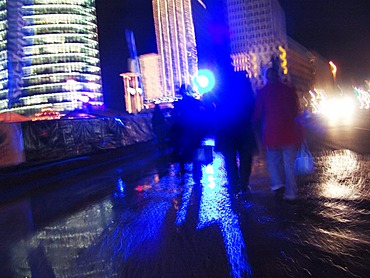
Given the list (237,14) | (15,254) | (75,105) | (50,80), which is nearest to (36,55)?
(50,80)

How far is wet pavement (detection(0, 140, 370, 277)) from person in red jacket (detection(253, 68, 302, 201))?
45 centimetres

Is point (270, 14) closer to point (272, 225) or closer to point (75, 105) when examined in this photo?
point (75, 105)

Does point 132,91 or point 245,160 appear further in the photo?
point 132,91

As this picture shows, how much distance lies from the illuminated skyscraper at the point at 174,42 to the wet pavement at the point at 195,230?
85.7m

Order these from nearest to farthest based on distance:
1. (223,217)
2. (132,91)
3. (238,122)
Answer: (223,217) → (238,122) → (132,91)

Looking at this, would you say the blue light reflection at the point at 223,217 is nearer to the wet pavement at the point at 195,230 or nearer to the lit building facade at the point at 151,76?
the wet pavement at the point at 195,230

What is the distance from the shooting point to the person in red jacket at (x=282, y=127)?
4.61 metres

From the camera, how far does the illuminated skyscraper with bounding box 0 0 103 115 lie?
95.1m

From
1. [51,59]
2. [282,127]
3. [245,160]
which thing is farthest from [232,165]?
[51,59]

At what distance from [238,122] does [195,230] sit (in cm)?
195

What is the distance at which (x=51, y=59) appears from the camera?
97188mm

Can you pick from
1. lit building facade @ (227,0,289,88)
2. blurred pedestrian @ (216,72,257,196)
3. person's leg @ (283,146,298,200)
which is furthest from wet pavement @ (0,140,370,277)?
lit building facade @ (227,0,289,88)

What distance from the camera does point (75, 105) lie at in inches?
3831

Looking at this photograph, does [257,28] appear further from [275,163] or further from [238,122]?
[275,163]
